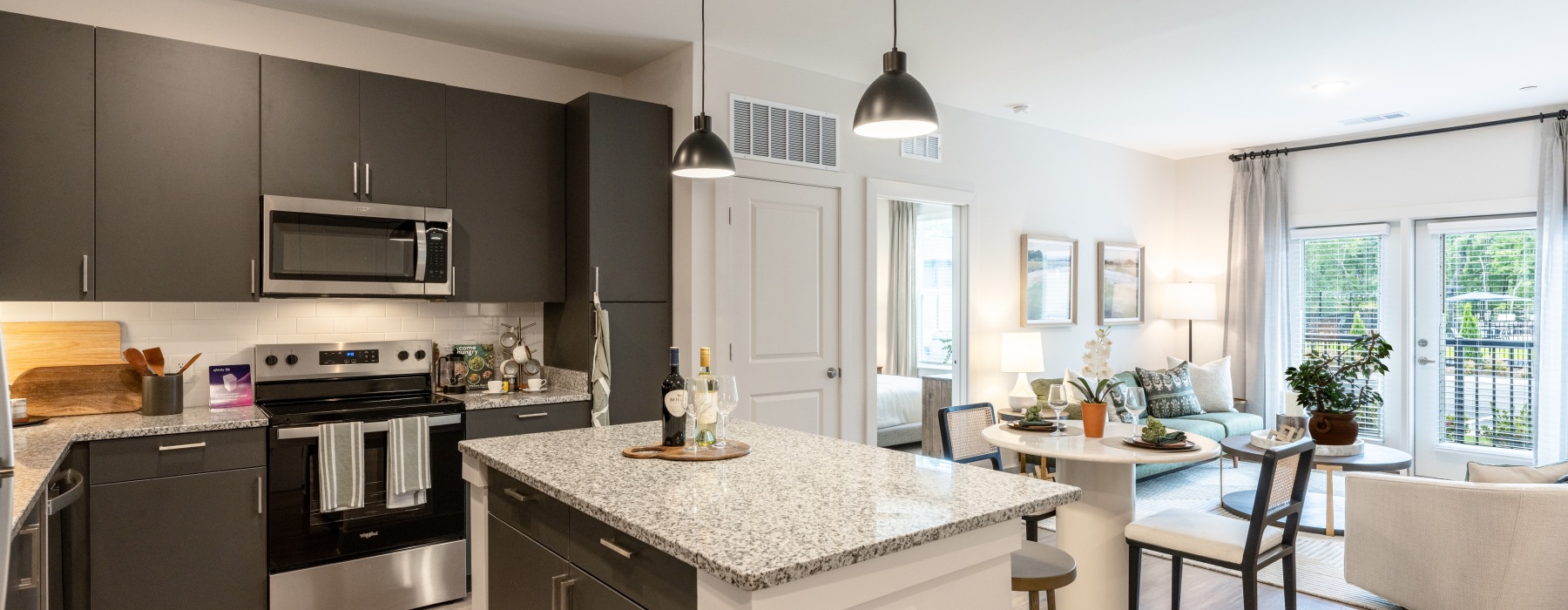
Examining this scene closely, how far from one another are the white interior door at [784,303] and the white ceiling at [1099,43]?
2.45 ft

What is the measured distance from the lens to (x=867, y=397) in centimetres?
466

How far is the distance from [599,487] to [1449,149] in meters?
6.34

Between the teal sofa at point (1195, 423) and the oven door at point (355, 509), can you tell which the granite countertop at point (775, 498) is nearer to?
the oven door at point (355, 509)

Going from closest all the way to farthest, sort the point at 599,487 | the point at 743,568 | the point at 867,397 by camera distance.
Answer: the point at 743,568 → the point at 599,487 → the point at 867,397

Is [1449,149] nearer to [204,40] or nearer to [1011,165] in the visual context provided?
[1011,165]

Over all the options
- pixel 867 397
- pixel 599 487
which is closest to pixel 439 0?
pixel 599 487

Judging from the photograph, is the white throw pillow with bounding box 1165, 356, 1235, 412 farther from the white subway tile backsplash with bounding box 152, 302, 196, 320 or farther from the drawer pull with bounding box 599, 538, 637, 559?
the white subway tile backsplash with bounding box 152, 302, 196, 320

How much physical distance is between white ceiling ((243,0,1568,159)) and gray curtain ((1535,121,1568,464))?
35 cm

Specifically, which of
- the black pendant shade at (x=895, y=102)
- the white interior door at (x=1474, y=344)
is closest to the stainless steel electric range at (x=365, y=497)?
the black pendant shade at (x=895, y=102)

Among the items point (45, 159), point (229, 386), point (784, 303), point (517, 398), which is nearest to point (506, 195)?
point (517, 398)

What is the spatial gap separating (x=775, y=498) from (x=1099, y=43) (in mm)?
3125

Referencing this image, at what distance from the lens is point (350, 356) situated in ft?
11.7

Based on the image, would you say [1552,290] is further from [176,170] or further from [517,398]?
[176,170]

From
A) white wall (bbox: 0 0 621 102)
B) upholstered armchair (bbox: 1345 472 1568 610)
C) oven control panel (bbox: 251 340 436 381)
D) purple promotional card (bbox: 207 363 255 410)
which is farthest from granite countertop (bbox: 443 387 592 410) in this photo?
upholstered armchair (bbox: 1345 472 1568 610)
